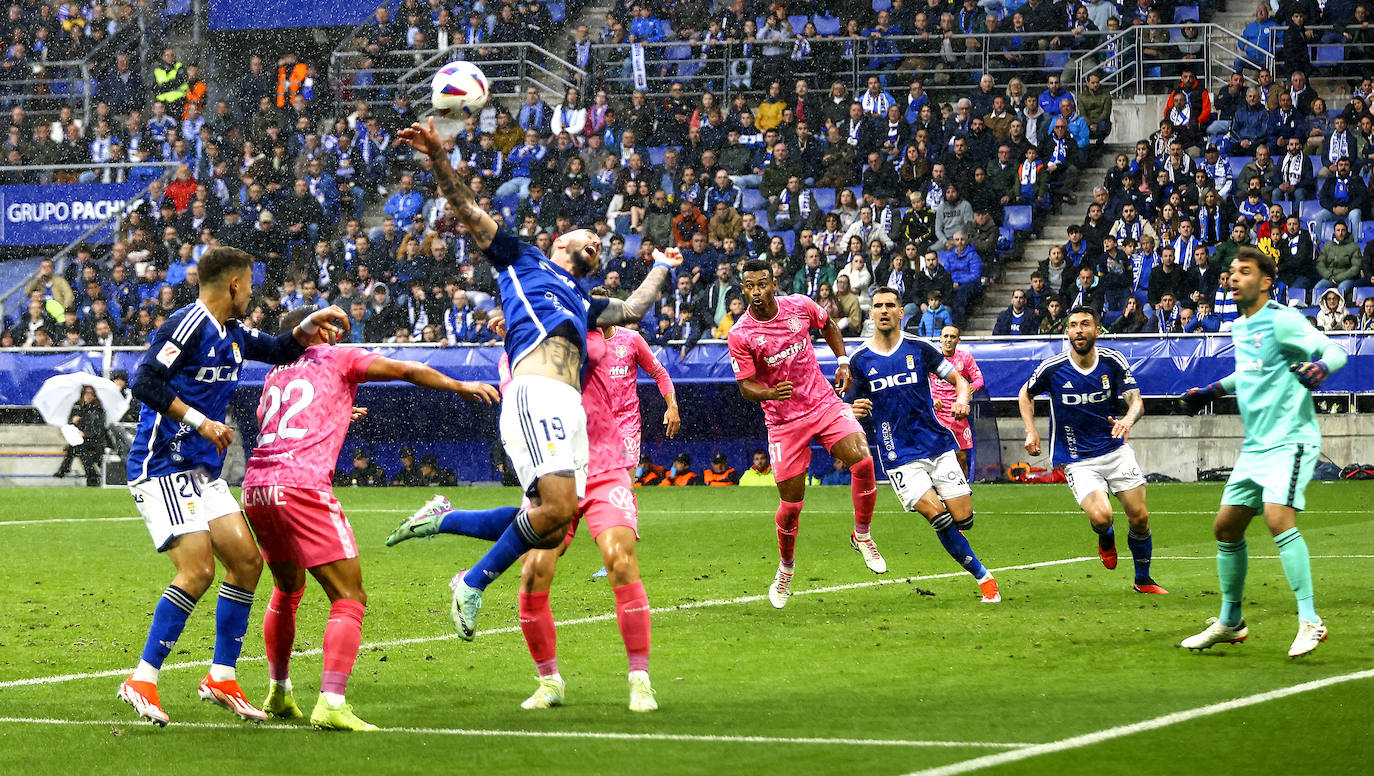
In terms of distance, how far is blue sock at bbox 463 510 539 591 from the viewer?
7004 millimetres

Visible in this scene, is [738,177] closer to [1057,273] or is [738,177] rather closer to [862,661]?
[1057,273]

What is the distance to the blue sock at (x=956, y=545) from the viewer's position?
11352mm

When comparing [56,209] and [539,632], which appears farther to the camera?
[56,209]

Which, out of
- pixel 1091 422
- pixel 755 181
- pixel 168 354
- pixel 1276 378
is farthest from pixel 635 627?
pixel 755 181

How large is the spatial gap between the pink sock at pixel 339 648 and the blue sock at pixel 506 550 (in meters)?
Answer: 0.55

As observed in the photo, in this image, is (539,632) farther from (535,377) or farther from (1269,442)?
(1269,442)

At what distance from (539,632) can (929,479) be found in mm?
5344

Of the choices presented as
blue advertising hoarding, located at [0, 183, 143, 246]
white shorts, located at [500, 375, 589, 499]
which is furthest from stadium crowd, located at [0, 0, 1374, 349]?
white shorts, located at [500, 375, 589, 499]

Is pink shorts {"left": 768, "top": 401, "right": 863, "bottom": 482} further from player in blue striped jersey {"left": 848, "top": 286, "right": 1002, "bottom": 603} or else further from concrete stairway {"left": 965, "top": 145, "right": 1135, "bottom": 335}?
concrete stairway {"left": 965, "top": 145, "right": 1135, "bottom": 335}

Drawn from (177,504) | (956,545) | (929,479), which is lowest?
(956,545)

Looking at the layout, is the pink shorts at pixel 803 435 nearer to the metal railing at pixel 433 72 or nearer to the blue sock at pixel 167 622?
the blue sock at pixel 167 622

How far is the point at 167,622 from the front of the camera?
280 inches

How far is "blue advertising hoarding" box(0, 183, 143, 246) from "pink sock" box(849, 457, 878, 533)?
2377 centimetres

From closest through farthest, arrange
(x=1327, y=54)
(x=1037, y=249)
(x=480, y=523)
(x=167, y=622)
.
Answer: (x=167, y=622) < (x=480, y=523) < (x=1037, y=249) < (x=1327, y=54)
